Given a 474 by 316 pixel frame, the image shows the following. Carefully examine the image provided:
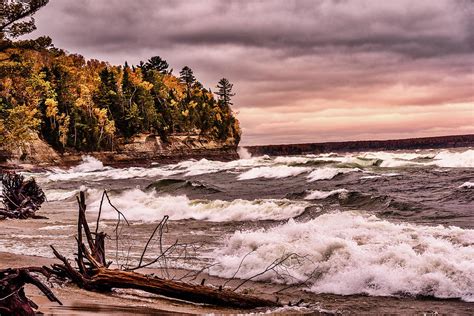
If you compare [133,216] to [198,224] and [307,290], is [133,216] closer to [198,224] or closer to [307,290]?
[198,224]

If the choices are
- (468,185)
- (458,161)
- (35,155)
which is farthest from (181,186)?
(35,155)

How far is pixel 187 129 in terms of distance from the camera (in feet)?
315

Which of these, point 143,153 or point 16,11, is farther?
point 143,153

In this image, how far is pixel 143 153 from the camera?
88.4 m

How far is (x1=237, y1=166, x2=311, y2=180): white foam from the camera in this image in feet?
123

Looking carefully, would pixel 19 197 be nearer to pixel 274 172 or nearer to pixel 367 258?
pixel 367 258

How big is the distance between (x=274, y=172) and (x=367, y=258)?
1209 inches

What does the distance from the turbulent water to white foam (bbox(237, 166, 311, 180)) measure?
3971mm

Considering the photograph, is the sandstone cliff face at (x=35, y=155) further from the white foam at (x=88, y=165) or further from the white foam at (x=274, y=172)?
the white foam at (x=274, y=172)

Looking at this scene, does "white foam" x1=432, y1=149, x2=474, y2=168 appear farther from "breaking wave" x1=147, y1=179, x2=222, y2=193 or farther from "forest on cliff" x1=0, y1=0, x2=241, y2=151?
"forest on cliff" x1=0, y1=0, x2=241, y2=151

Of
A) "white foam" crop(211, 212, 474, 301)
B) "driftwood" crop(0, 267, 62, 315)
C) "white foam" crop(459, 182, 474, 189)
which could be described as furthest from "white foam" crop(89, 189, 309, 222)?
"driftwood" crop(0, 267, 62, 315)

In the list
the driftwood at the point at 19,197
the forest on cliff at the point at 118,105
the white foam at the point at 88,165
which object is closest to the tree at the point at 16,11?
the driftwood at the point at 19,197

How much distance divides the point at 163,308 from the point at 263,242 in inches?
168

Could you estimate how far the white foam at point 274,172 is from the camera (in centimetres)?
3734
